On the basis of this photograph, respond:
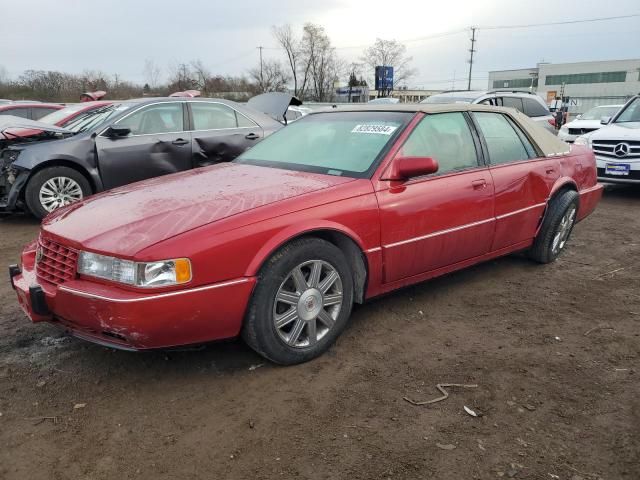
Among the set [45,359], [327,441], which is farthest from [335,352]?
[45,359]

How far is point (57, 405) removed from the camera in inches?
101

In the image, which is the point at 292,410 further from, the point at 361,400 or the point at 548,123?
the point at 548,123

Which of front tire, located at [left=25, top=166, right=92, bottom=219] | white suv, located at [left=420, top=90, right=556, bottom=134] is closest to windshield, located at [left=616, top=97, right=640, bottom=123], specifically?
white suv, located at [left=420, top=90, right=556, bottom=134]

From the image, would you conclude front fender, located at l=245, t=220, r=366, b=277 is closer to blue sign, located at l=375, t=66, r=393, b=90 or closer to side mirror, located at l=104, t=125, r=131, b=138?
side mirror, located at l=104, t=125, r=131, b=138

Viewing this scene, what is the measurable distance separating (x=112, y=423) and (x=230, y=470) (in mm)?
694

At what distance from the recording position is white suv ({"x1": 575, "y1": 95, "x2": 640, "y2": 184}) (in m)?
8.02

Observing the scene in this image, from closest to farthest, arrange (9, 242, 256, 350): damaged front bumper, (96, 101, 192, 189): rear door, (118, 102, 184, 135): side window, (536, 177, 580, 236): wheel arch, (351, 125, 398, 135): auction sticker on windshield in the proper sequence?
(9, 242, 256, 350): damaged front bumper, (351, 125, 398, 135): auction sticker on windshield, (536, 177, 580, 236): wheel arch, (96, 101, 192, 189): rear door, (118, 102, 184, 135): side window

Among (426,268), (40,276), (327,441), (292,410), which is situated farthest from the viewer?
(426,268)

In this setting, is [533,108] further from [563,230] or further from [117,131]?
[117,131]

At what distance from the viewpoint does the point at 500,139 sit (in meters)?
4.17

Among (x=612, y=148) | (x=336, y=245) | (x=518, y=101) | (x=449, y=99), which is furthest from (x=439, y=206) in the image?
(x=518, y=101)

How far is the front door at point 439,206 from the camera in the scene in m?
3.28

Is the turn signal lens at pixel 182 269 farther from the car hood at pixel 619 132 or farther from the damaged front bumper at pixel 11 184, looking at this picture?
the car hood at pixel 619 132

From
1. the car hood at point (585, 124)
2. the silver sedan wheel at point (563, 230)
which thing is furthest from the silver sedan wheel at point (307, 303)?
the car hood at point (585, 124)
